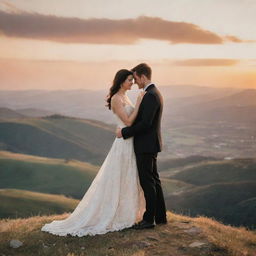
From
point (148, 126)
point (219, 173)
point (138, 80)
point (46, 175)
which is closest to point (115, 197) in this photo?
point (148, 126)

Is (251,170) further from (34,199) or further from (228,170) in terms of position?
(34,199)

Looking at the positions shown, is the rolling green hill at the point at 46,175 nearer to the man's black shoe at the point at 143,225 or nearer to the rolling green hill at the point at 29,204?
the rolling green hill at the point at 29,204

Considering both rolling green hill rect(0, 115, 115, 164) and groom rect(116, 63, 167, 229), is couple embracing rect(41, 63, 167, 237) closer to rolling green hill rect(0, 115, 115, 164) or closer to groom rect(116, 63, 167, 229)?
groom rect(116, 63, 167, 229)

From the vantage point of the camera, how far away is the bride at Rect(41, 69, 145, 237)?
9.38 metres

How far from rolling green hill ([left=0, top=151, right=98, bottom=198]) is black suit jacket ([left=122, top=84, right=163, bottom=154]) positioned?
81.1 metres

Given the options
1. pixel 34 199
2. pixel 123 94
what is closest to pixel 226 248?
pixel 123 94

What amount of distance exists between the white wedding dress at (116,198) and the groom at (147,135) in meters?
0.33

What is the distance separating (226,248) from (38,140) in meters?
174

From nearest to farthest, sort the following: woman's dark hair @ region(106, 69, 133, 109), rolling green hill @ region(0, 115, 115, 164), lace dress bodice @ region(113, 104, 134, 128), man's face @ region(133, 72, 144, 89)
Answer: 1. man's face @ region(133, 72, 144, 89)
2. woman's dark hair @ region(106, 69, 133, 109)
3. lace dress bodice @ region(113, 104, 134, 128)
4. rolling green hill @ region(0, 115, 115, 164)

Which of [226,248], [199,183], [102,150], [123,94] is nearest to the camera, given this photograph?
[226,248]

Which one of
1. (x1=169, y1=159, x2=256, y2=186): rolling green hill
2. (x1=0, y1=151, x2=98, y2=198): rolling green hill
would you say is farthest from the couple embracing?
(x1=169, y1=159, x2=256, y2=186): rolling green hill

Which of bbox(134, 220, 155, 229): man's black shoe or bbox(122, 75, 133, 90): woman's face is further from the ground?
bbox(122, 75, 133, 90): woman's face

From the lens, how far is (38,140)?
176 m

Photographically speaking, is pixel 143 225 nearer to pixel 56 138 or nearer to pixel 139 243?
pixel 139 243
